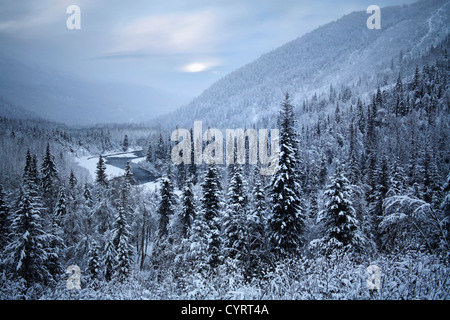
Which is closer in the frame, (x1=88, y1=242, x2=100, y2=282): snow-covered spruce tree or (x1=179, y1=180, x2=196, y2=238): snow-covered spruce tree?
(x1=88, y1=242, x2=100, y2=282): snow-covered spruce tree

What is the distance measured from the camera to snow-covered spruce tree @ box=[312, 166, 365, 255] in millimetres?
15203

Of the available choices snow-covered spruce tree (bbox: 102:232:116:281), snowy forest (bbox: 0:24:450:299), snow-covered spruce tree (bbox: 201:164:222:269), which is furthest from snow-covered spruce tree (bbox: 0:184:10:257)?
snow-covered spruce tree (bbox: 201:164:222:269)

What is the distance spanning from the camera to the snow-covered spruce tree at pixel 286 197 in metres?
16.6

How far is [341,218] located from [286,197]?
374cm

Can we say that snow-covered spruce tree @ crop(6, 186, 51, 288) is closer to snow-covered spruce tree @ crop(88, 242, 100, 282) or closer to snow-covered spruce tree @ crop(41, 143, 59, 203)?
snow-covered spruce tree @ crop(88, 242, 100, 282)

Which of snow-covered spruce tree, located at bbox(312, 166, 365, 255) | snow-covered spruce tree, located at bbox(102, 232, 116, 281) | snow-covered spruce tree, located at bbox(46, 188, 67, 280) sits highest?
snow-covered spruce tree, located at bbox(312, 166, 365, 255)

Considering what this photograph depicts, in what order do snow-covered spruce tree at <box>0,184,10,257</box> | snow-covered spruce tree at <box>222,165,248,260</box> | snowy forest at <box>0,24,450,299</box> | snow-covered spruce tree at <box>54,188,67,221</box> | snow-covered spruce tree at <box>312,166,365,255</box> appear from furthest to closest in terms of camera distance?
snow-covered spruce tree at <box>54,188,67,221</box> → snow-covered spruce tree at <box>0,184,10,257</box> → snow-covered spruce tree at <box>222,165,248,260</box> → snow-covered spruce tree at <box>312,166,365,255</box> → snowy forest at <box>0,24,450,299</box>

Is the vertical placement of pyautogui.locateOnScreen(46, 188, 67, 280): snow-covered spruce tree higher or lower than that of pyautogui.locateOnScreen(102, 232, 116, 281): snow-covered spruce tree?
higher

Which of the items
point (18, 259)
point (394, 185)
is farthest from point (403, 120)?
point (18, 259)

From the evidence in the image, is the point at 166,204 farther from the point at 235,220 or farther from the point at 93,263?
the point at 235,220

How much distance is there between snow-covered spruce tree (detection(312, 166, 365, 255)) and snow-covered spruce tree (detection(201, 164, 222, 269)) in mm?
6747

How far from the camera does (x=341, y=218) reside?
50.8 feet

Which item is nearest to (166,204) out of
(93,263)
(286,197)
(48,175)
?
(93,263)
